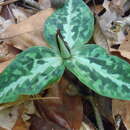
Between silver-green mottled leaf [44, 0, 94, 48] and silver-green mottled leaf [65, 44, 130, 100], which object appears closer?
silver-green mottled leaf [65, 44, 130, 100]

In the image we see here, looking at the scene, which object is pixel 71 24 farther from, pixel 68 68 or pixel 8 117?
pixel 8 117

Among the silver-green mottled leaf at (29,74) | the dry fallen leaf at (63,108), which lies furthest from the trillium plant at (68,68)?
the dry fallen leaf at (63,108)

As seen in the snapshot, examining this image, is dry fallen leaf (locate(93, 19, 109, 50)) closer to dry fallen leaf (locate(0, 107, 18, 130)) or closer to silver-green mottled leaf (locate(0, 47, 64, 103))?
silver-green mottled leaf (locate(0, 47, 64, 103))

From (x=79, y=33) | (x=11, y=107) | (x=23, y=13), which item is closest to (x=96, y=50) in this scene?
(x=79, y=33)

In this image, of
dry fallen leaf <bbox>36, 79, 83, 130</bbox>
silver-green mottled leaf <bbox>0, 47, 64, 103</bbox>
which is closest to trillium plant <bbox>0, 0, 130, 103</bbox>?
silver-green mottled leaf <bbox>0, 47, 64, 103</bbox>

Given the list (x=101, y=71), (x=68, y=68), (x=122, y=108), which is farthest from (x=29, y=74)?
(x=122, y=108)

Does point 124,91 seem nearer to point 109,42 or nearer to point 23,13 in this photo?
point 109,42
